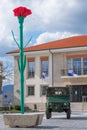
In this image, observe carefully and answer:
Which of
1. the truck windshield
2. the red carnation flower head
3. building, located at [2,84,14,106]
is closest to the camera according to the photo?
the red carnation flower head

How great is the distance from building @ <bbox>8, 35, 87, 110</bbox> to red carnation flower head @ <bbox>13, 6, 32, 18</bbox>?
2823 centimetres

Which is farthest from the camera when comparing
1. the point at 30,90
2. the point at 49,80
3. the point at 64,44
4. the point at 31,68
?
the point at 31,68

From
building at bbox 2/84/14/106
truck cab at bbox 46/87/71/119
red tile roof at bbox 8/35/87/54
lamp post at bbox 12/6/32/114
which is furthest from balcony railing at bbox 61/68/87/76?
lamp post at bbox 12/6/32/114

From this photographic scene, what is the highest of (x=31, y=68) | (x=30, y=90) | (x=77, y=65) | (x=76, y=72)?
(x=77, y=65)

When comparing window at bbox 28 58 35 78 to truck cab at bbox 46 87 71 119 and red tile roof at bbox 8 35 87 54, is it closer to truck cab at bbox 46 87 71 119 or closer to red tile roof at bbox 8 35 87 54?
red tile roof at bbox 8 35 87 54

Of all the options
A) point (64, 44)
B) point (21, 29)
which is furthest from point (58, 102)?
point (64, 44)

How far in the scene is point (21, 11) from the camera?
2258cm

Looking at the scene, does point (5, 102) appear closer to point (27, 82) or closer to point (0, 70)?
point (0, 70)

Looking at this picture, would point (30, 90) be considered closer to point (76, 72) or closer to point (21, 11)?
point (76, 72)

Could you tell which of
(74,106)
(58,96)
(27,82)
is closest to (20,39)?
(58,96)

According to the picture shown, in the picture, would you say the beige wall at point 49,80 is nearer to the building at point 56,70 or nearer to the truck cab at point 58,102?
the building at point 56,70

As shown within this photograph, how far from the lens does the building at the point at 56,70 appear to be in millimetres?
51031

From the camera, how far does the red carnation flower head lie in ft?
73.4

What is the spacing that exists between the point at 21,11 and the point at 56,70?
30903 mm
